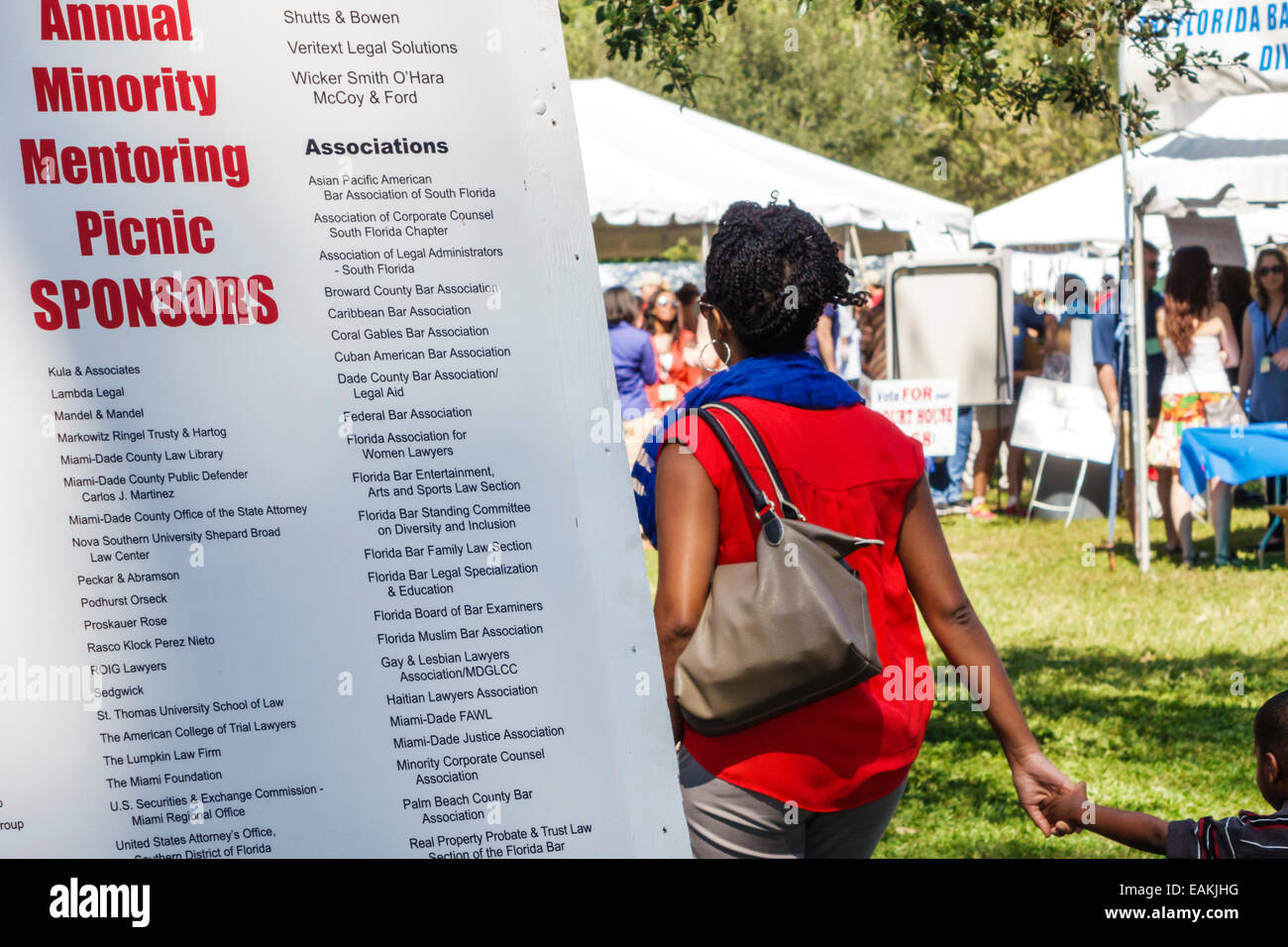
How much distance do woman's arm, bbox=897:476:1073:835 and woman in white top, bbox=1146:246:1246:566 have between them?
26.9 feet

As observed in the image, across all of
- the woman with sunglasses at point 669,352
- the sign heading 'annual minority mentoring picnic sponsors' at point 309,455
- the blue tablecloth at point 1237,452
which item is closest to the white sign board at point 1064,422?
the blue tablecloth at point 1237,452

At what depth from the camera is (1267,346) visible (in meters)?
10.4

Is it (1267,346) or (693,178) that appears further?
(693,178)

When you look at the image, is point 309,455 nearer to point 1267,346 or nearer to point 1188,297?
point 1188,297

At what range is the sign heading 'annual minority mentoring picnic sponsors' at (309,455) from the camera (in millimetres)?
1610

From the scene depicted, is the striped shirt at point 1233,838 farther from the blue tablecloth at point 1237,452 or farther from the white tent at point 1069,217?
the white tent at point 1069,217

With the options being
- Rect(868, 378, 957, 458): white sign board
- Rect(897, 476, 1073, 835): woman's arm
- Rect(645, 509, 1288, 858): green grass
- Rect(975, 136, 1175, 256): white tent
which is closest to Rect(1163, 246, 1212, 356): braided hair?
Rect(645, 509, 1288, 858): green grass

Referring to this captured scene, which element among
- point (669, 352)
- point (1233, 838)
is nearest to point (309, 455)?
point (1233, 838)

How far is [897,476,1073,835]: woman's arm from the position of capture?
254cm

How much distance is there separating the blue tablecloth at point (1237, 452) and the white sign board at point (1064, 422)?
216 cm

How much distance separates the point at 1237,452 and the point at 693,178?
17.2 feet

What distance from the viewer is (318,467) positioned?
5.52 ft
